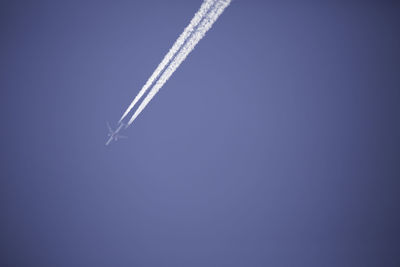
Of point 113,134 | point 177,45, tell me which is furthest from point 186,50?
point 113,134

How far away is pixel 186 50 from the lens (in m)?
3.52

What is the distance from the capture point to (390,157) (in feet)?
12.3

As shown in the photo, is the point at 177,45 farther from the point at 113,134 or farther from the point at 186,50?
the point at 113,134

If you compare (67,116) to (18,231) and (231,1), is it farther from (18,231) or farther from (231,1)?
(231,1)

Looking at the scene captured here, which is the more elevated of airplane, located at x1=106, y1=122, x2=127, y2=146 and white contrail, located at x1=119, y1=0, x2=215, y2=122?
white contrail, located at x1=119, y1=0, x2=215, y2=122

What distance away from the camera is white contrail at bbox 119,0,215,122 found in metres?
3.43

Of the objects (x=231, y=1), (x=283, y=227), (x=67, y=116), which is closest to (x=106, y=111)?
(x=67, y=116)

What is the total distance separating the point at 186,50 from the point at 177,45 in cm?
12

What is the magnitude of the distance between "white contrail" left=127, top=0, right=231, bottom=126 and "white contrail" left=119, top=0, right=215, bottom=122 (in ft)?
0.20

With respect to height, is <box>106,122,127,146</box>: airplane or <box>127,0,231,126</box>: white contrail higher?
<box>127,0,231,126</box>: white contrail

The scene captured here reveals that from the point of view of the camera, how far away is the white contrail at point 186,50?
11.3ft

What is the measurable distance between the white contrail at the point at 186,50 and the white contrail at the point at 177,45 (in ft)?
0.20

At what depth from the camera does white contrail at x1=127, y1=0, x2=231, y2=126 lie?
346 centimetres

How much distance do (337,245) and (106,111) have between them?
3231mm
